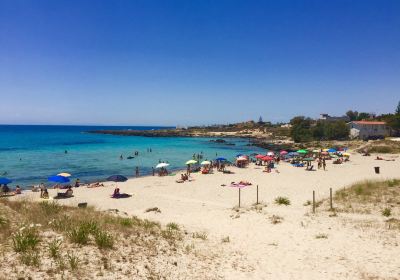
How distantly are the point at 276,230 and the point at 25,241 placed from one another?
9662 mm

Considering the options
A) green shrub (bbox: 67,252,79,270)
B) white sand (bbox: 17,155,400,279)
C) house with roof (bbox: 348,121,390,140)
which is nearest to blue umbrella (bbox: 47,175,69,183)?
white sand (bbox: 17,155,400,279)

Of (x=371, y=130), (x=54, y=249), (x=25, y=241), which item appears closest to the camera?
(x=54, y=249)

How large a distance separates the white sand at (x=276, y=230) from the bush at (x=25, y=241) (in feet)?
16.9

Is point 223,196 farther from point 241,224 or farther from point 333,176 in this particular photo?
point 333,176

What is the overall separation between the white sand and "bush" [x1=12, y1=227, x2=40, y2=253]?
515 cm

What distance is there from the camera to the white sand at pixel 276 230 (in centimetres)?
978

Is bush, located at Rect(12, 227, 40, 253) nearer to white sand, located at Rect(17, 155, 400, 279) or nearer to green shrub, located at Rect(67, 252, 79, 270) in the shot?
green shrub, located at Rect(67, 252, 79, 270)

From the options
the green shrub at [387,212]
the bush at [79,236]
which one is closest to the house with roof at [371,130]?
the green shrub at [387,212]

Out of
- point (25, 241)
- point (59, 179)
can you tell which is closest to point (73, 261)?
point (25, 241)

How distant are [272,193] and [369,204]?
314 inches

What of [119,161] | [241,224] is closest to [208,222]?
[241,224]

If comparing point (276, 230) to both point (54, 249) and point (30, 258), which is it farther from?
point (30, 258)

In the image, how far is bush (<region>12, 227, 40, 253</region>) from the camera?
8305mm

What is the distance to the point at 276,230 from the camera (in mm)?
13984
